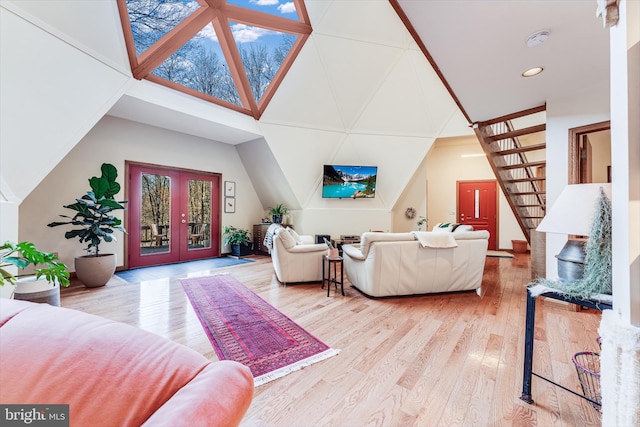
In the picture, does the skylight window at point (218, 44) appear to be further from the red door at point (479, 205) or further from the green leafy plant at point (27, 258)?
the red door at point (479, 205)

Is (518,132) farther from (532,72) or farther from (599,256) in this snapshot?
(599,256)

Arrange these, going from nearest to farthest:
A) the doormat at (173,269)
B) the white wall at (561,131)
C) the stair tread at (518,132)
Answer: the white wall at (561,131)
the stair tread at (518,132)
the doormat at (173,269)

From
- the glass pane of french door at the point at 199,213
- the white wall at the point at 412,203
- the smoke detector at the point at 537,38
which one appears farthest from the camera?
the white wall at the point at 412,203

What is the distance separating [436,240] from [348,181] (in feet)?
10.1

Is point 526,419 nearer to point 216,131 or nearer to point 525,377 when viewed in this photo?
point 525,377

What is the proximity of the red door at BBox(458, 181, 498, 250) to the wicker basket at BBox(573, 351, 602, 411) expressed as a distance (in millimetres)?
5804

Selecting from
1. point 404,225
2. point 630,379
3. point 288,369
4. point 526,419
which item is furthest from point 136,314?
point 404,225

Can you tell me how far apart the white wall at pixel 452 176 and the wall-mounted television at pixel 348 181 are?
2.62 meters

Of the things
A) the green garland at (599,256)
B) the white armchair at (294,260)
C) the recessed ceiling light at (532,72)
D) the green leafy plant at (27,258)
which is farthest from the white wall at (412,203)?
the green leafy plant at (27,258)

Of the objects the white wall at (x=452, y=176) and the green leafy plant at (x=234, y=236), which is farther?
the white wall at (x=452, y=176)

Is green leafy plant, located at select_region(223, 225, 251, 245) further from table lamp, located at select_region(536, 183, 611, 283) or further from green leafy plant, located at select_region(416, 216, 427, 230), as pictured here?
table lamp, located at select_region(536, 183, 611, 283)

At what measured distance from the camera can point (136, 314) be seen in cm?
262

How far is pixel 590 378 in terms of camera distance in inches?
62.7

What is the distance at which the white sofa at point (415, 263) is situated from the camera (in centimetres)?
299
